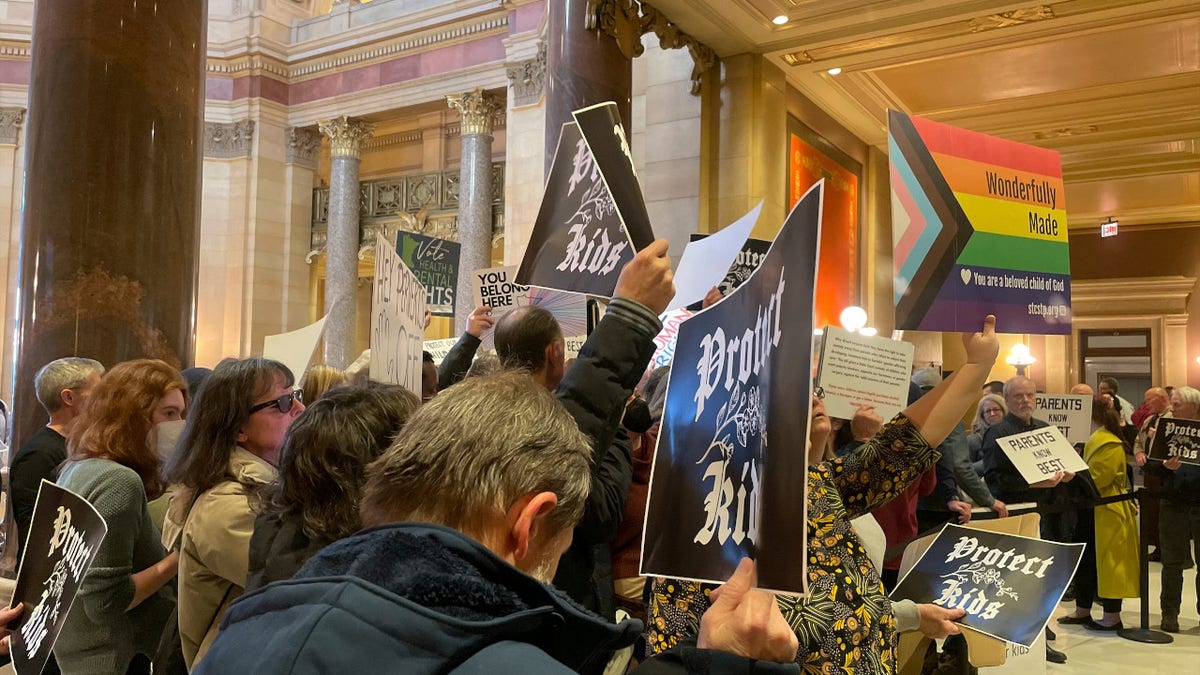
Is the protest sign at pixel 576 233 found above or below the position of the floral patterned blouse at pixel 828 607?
above

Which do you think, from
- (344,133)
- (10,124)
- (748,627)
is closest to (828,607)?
(748,627)

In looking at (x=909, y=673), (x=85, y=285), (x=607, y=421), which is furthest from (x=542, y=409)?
(x=85, y=285)

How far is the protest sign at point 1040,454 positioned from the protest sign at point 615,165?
14.0 ft

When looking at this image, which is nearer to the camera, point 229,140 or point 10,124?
point 10,124

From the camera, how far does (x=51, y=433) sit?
11.3ft

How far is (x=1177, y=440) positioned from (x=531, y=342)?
243 inches

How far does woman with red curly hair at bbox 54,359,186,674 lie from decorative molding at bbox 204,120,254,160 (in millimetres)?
18695

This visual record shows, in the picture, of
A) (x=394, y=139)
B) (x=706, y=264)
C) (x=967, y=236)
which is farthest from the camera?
(x=394, y=139)

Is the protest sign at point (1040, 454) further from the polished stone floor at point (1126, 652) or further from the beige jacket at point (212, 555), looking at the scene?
the beige jacket at point (212, 555)

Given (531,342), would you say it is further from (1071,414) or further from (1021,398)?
(1071,414)

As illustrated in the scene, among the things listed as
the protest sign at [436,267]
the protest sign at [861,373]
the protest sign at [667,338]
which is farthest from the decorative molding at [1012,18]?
the protest sign at [436,267]

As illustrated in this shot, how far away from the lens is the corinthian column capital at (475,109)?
17.9 m

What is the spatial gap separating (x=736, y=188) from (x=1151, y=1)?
369cm

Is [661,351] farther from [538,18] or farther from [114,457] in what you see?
[538,18]
